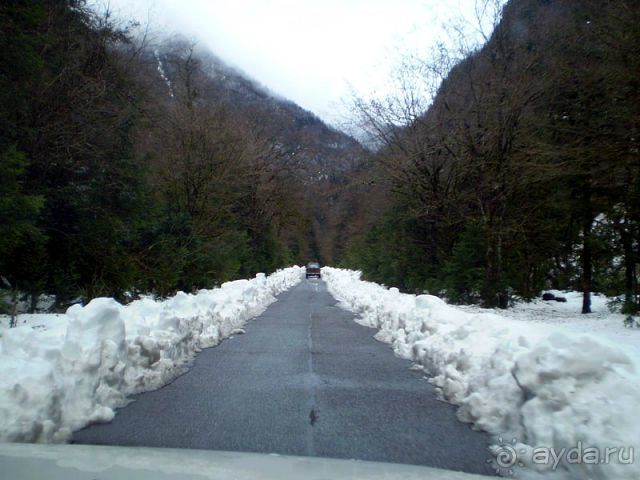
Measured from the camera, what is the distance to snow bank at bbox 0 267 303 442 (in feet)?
16.8

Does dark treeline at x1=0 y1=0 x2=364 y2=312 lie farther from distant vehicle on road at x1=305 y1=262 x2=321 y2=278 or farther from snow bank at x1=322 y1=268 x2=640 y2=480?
distant vehicle on road at x1=305 y1=262 x2=321 y2=278

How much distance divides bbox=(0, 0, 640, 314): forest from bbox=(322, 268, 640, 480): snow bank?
25.0ft

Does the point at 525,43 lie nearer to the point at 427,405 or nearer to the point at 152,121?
the point at 152,121

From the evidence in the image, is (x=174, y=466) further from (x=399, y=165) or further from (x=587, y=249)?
(x=399, y=165)

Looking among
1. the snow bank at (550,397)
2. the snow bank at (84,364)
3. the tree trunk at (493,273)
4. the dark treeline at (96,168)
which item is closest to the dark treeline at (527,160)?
the tree trunk at (493,273)

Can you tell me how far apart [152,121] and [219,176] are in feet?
22.0

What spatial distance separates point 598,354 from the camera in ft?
17.1

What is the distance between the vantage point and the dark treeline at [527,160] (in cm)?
1327

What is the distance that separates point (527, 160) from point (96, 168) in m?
12.0

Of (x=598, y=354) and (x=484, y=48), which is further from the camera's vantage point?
(x=484, y=48)

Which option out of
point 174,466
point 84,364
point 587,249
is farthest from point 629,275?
point 174,466

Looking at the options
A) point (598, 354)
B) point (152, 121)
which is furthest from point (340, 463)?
point (152, 121)

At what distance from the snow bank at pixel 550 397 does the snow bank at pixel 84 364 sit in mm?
3818

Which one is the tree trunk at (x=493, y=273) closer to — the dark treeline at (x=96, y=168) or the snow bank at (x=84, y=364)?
the dark treeline at (x=96, y=168)
